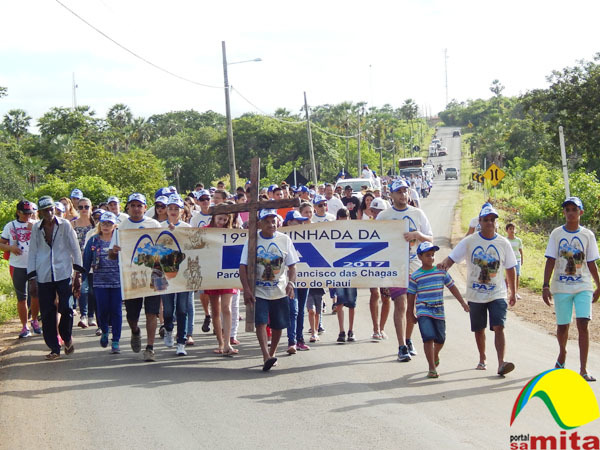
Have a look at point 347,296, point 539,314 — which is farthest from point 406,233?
point 539,314

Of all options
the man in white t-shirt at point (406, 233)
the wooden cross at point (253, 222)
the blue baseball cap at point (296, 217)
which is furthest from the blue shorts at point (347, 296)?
the wooden cross at point (253, 222)

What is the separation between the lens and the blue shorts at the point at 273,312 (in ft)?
31.3

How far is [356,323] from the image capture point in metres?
13.0

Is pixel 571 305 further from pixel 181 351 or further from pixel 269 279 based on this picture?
pixel 181 351

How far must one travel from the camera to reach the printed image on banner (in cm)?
1047

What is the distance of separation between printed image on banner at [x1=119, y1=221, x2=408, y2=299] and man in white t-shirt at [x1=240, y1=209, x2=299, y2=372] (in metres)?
1.15

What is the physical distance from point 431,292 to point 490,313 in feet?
2.33

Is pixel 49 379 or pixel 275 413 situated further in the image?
pixel 49 379

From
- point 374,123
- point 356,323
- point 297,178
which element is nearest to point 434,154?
point 374,123

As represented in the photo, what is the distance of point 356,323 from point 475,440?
669cm

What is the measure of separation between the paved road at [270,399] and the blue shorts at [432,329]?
1.36 feet

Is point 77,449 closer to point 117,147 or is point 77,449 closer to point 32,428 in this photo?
point 32,428

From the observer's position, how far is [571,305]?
9000 mm

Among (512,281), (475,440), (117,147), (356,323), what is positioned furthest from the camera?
(117,147)
